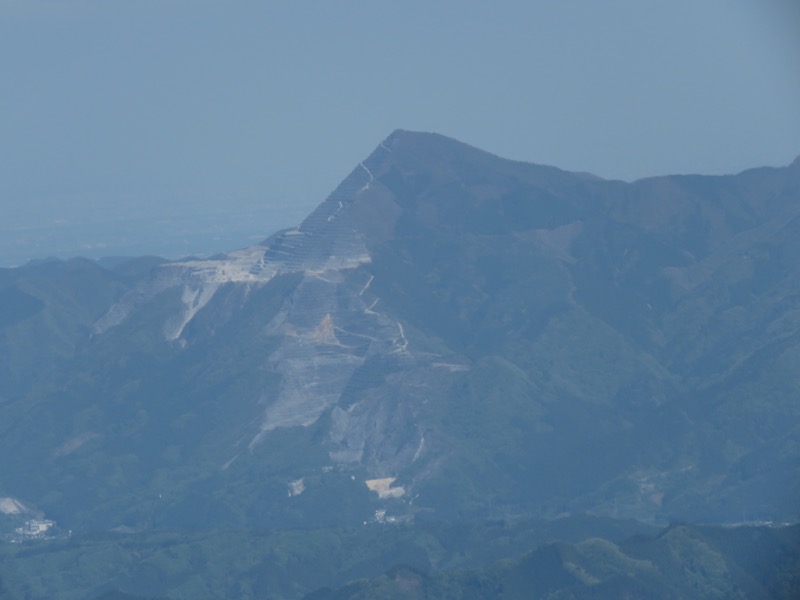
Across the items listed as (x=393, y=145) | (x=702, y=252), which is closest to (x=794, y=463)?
(x=702, y=252)

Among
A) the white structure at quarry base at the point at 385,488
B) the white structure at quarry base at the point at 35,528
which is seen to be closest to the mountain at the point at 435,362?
the white structure at quarry base at the point at 385,488

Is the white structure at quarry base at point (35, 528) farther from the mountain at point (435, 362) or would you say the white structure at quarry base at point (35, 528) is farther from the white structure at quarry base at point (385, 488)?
the white structure at quarry base at point (385, 488)

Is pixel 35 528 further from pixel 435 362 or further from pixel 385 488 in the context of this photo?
pixel 435 362

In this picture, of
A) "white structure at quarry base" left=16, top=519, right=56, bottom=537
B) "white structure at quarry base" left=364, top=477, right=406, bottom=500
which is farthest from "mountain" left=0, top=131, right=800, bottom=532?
"white structure at quarry base" left=16, top=519, right=56, bottom=537

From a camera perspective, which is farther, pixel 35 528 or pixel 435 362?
pixel 435 362

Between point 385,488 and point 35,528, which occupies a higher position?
point 385,488

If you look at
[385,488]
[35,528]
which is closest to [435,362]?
[385,488]

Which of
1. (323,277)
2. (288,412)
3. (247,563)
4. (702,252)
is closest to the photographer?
(247,563)

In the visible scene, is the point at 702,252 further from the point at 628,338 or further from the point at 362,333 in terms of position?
the point at 362,333

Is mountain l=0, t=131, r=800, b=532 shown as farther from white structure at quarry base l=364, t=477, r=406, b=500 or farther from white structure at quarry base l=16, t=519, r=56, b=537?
white structure at quarry base l=16, t=519, r=56, b=537
